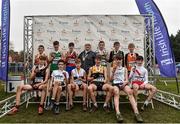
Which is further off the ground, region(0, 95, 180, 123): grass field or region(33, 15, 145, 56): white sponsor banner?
region(33, 15, 145, 56): white sponsor banner

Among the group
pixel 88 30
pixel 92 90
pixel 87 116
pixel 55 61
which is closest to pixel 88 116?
pixel 87 116

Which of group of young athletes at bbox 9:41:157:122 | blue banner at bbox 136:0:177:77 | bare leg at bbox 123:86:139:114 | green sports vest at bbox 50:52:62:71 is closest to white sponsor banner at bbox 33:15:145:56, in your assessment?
green sports vest at bbox 50:52:62:71

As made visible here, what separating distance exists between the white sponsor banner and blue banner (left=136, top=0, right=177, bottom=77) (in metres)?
1.88

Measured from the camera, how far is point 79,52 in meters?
11.2

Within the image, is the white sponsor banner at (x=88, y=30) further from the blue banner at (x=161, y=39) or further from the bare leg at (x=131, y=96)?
the bare leg at (x=131, y=96)

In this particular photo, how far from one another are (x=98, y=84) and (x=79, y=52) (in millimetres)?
2251

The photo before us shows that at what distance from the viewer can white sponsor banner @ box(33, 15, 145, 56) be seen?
11.1 meters

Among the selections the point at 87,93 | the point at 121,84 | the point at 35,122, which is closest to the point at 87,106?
the point at 87,93

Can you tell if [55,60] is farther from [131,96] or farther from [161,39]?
[161,39]

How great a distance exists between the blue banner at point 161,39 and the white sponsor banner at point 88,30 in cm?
188

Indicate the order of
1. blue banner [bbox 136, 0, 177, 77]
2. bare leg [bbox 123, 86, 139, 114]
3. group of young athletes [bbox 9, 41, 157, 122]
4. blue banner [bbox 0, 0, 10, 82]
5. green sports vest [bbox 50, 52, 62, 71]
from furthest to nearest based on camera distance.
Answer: blue banner [bbox 136, 0, 177, 77] → blue banner [bbox 0, 0, 10, 82] → green sports vest [bbox 50, 52, 62, 71] → group of young athletes [bbox 9, 41, 157, 122] → bare leg [bbox 123, 86, 139, 114]

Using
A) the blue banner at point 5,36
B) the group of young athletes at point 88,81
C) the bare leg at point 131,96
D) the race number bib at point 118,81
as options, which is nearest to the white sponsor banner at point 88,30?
the group of young athletes at point 88,81

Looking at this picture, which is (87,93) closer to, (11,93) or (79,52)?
(79,52)

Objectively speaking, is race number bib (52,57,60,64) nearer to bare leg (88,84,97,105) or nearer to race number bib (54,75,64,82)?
race number bib (54,75,64,82)
